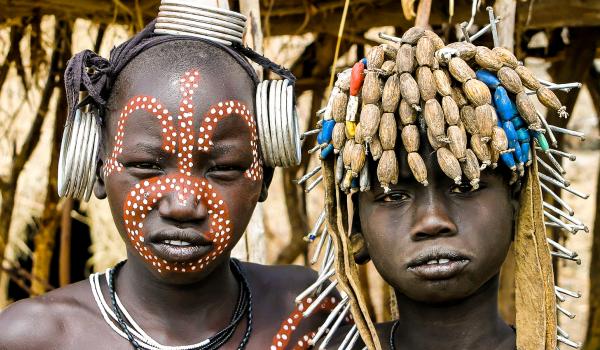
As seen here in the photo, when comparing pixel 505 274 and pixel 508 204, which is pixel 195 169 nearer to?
pixel 508 204

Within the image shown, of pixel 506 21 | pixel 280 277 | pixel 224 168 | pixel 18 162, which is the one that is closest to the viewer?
pixel 224 168

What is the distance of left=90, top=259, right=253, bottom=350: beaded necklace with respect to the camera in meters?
2.94

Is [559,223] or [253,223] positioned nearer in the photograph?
[559,223]

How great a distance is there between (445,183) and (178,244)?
0.74 m

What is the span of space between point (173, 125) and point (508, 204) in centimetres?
92

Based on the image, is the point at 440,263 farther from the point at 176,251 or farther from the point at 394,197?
the point at 176,251

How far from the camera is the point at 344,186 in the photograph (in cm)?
276

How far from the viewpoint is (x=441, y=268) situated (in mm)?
2609

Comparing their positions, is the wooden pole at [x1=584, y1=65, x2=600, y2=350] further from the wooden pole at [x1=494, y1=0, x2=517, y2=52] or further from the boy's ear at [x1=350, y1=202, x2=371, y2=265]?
the boy's ear at [x1=350, y1=202, x2=371, y2=265]

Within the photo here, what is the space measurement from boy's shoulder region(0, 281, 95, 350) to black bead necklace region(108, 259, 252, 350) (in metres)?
0.08

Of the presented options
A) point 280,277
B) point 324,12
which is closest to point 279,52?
point 324,12

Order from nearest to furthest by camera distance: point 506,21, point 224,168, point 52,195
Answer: point 224,168
point 506,21
point 52,195

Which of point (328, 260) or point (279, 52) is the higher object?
point (279, 52)

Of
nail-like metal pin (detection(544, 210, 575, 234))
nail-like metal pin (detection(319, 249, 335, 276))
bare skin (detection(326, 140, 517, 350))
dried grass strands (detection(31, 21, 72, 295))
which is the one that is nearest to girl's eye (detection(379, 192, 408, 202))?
bare skin (detection(326, 140, 517, 350))
